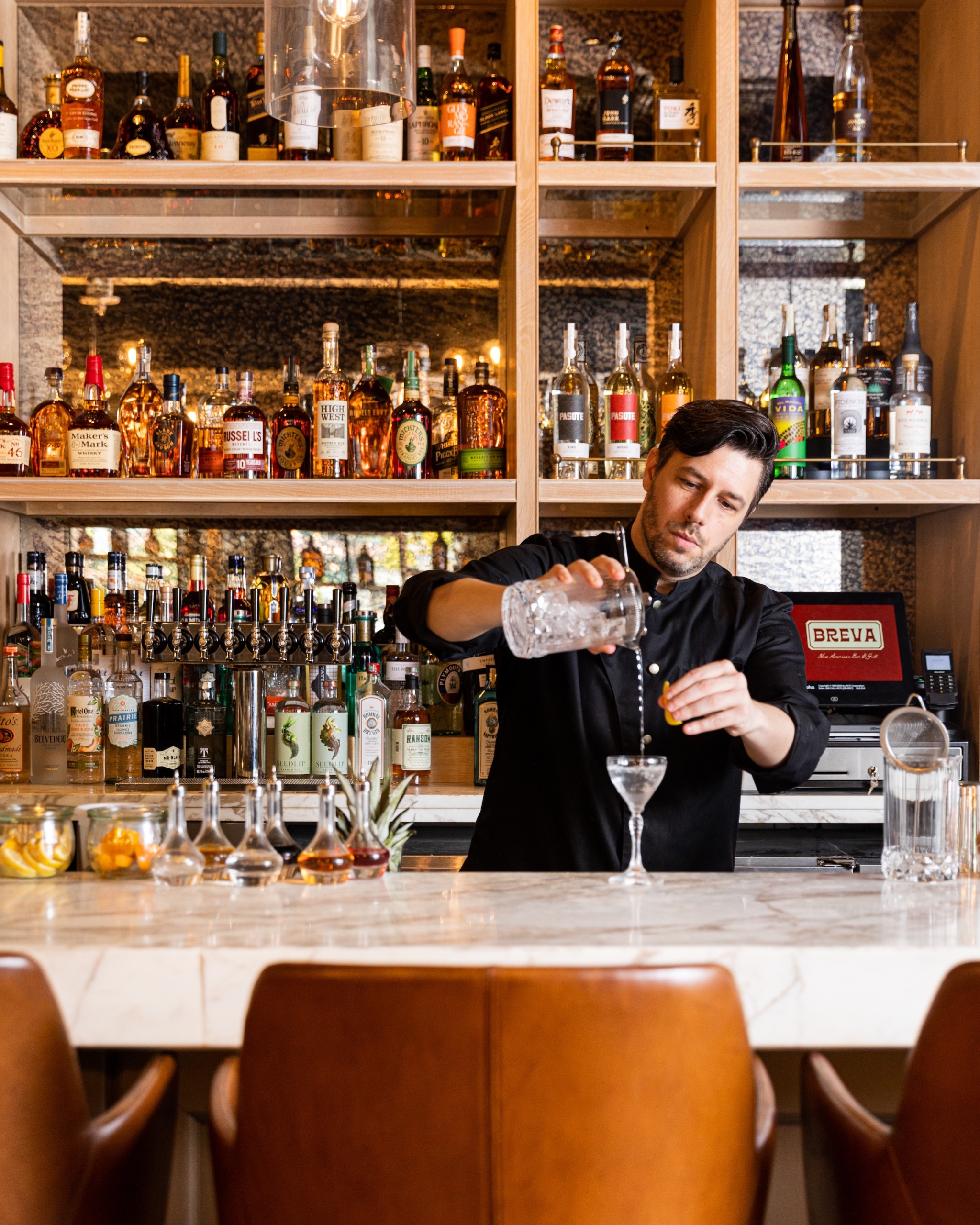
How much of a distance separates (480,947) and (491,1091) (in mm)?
257

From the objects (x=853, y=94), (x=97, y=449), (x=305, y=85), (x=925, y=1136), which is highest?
(x=853, y=94)

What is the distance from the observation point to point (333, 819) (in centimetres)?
126

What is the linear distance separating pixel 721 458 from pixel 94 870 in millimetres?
957

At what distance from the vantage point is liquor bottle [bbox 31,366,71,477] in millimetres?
2596

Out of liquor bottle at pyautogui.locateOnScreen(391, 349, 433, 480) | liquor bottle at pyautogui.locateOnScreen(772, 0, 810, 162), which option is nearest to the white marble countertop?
liquor bottle at pyautogui.locateOnScreen(391, 349, 433, 480)

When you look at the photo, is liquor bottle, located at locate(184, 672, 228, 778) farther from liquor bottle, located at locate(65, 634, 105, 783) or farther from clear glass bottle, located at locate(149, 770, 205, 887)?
clear glass bottle, located at locate(149, 770, 205, 887)

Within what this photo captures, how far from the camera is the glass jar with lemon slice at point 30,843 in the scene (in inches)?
50.5

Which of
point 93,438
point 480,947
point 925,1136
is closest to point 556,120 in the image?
point 93,438

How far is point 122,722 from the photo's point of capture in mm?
2463

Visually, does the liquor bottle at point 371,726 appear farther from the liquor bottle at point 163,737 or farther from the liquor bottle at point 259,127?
the liquor bottle at point 259,127

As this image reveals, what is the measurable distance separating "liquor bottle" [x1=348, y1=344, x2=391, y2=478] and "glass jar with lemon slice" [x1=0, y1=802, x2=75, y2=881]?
1385 millimetres

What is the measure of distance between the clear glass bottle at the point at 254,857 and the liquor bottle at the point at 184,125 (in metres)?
1.70

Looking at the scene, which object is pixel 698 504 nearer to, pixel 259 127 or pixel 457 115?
pixel 457 115

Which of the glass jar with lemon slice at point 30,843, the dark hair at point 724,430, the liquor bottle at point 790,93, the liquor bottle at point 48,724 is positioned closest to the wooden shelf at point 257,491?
the liquor bottle at point 48,724
